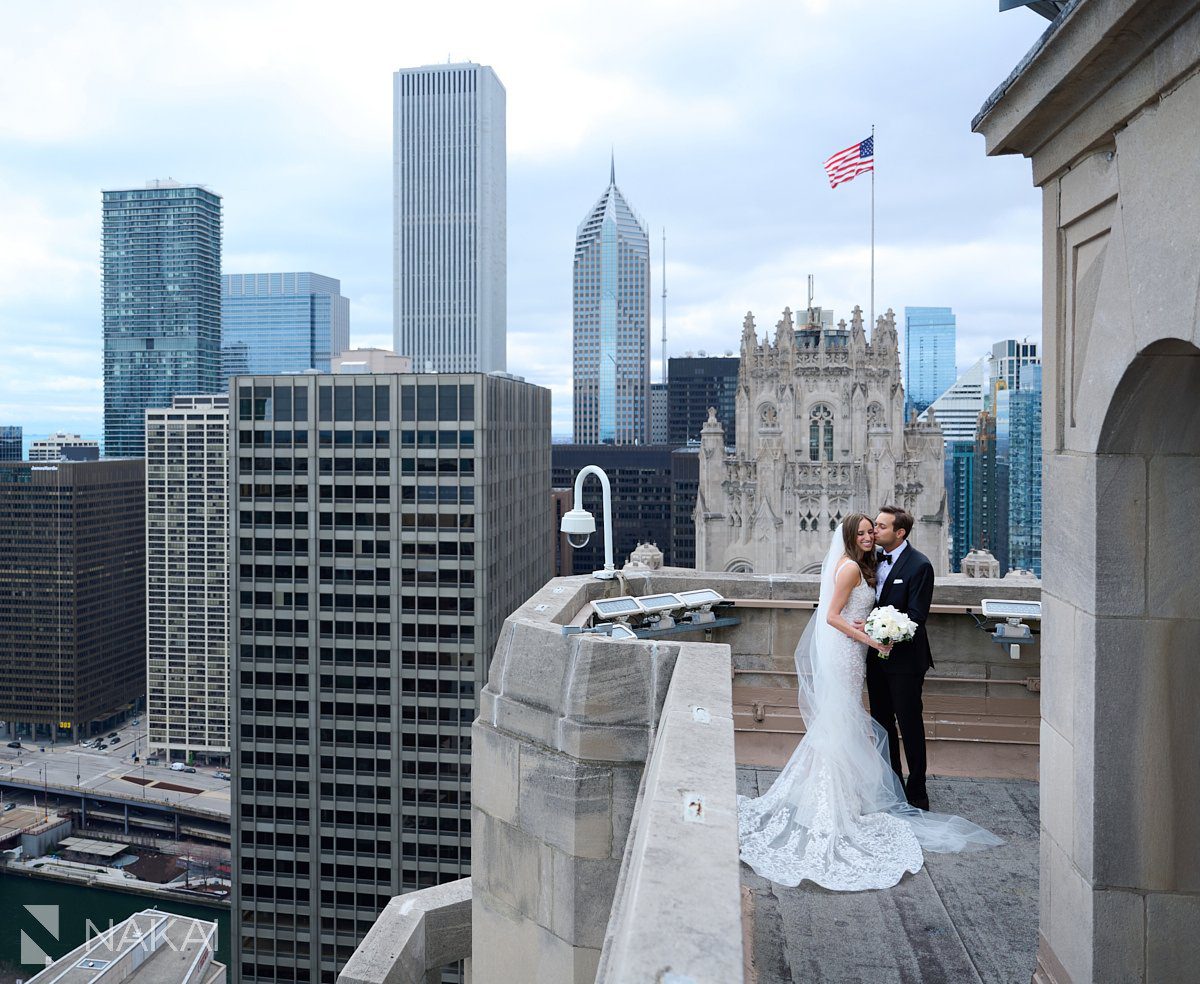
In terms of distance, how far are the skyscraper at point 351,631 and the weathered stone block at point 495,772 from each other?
64.8 meters

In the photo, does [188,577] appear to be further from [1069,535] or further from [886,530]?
[1069,535]

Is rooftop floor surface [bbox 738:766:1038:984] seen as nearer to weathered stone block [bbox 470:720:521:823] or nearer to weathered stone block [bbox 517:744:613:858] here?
weathered stone block [bbox 517:744:613:858]

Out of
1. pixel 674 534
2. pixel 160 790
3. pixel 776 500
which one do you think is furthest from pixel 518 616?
pixel 674 534

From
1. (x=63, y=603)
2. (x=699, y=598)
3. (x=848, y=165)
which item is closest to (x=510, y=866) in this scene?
(x=699, y=598)

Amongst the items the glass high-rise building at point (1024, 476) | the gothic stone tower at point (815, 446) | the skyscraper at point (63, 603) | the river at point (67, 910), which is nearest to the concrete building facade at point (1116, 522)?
the gothic stone tower at point (815, 446)

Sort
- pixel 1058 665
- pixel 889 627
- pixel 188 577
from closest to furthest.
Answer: pixel 1058 665 < pixel 889 627 < pixel 188 577

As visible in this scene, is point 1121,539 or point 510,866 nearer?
point 1121,539

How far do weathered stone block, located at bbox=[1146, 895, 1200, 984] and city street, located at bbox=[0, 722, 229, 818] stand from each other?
128 meters

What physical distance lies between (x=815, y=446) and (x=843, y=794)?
7555 centimetres

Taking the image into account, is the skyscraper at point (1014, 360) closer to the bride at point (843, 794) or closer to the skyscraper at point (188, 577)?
the skyscraper at point (188, 577)

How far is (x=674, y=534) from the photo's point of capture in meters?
175

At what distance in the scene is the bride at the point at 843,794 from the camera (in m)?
6.86

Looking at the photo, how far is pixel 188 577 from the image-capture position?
152125mm

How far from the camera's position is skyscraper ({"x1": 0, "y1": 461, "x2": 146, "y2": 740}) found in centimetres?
15700
